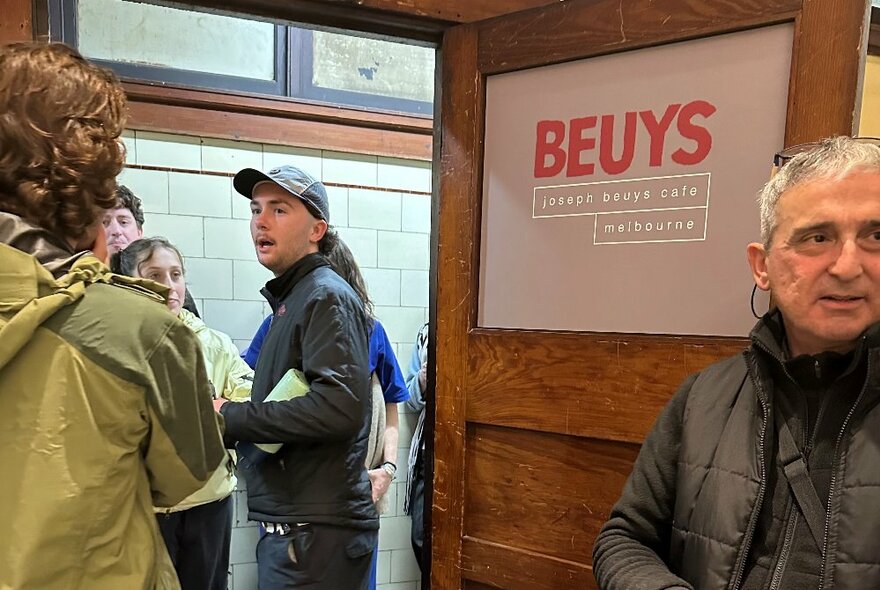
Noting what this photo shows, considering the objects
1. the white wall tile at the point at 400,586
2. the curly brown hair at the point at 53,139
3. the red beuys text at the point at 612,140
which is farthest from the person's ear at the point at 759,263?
the white wall tile at the point at 400,586

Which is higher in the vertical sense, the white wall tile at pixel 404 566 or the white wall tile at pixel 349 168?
the white wall tile at pixel 349 168

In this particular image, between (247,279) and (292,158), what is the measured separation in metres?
0.60

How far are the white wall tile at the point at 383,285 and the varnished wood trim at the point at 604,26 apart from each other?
1824 mm

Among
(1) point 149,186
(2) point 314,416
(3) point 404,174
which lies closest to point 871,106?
(2) point 314,416

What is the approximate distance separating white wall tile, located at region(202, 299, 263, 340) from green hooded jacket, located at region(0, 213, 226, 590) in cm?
212

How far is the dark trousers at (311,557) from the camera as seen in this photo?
5.98ft

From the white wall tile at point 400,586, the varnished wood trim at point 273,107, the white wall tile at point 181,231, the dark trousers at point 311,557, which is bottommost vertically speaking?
the white wall tile at point 400,586

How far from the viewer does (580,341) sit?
1.52 metres

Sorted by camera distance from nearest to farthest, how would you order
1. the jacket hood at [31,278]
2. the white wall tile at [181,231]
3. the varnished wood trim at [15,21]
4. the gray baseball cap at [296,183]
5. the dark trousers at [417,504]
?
1. the jacket hood at [31,278]
2. the varnished wood trim at [15,21]
3. the gray baseball cap at [296,183]
4. the white wall tile at [181,231]
5. the dark trousers at [417,504]

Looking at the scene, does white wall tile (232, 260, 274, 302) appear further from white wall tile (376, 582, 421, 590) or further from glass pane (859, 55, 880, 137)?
glass pane (859, 55, 880, 137)

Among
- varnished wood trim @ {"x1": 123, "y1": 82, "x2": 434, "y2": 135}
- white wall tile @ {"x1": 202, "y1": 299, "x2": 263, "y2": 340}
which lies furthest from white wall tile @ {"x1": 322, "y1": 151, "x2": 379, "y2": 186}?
white wall tile @ {"x1": 202, "y1": 299, "x2": 263, "y2": 340}

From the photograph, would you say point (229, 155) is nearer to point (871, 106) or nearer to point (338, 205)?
point (338, 205)

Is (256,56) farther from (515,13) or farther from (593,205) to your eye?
(593,205)

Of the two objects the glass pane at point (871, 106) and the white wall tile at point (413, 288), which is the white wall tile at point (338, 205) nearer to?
the white wall tile at point (413, 288)
